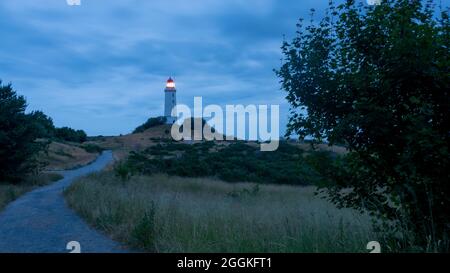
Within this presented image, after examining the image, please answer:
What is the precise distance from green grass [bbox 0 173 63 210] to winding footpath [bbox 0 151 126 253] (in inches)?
55.8

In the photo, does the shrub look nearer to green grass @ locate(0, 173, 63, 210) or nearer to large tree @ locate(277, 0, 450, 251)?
green grass @ locate(0, 173, 63, 210)

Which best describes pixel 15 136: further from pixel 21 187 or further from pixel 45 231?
pixel 45 231

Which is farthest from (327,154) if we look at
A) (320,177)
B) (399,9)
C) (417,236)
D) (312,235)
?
(399,9)

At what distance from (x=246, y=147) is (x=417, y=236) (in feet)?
152

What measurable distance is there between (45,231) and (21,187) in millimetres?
13129

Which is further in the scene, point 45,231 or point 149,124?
point 149,124

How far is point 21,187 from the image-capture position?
2080cm

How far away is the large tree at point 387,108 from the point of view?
4.78 meters

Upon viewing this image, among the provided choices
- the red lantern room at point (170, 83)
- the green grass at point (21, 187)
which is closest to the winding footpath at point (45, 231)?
the green grass at point (21, 187)

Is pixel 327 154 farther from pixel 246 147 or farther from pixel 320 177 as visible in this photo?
pixel 246 147

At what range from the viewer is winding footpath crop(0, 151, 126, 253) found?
24.3 ft

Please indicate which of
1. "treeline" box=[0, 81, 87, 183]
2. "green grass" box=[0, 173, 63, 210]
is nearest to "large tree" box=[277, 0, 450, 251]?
"green grass" box=[0, 173, 63, 210]

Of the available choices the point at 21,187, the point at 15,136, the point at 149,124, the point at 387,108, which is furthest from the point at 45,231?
the point at 149,124

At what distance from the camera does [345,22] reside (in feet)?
18.7
